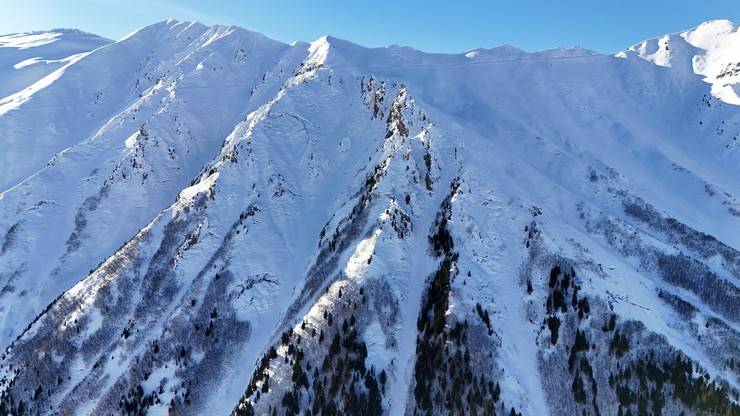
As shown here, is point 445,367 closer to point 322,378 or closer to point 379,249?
point 322,378

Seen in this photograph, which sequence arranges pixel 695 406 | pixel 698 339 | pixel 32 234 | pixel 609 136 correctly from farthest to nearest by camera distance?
pixel 609 136 < pixel 32 234 < pixel 698 339 < pixel 695 406

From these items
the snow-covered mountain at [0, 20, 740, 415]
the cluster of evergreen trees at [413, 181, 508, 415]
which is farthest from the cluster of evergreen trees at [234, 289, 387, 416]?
the cluster of evergreen trees at [413, 181, 508, 415]

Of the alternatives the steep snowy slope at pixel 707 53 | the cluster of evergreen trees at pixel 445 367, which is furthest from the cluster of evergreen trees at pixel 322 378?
the steep snowy slope at pixel 707 53

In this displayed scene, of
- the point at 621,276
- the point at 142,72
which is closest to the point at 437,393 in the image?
the point at 621,276

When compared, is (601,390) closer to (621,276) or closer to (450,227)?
(621,276)

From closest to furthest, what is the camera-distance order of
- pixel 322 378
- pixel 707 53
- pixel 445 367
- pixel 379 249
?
pixel 445 367, pixel 322 378, pixel 379 249, pixel 707 53

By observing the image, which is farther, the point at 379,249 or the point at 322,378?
the point at 379,249

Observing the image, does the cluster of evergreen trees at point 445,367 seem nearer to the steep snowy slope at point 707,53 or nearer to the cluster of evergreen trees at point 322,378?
the cluster of evergreen trees at point 322,378

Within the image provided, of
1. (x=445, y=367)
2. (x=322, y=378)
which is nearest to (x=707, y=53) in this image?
(x=445, y=367)

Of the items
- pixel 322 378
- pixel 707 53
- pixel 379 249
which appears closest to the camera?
pixel 322 378
